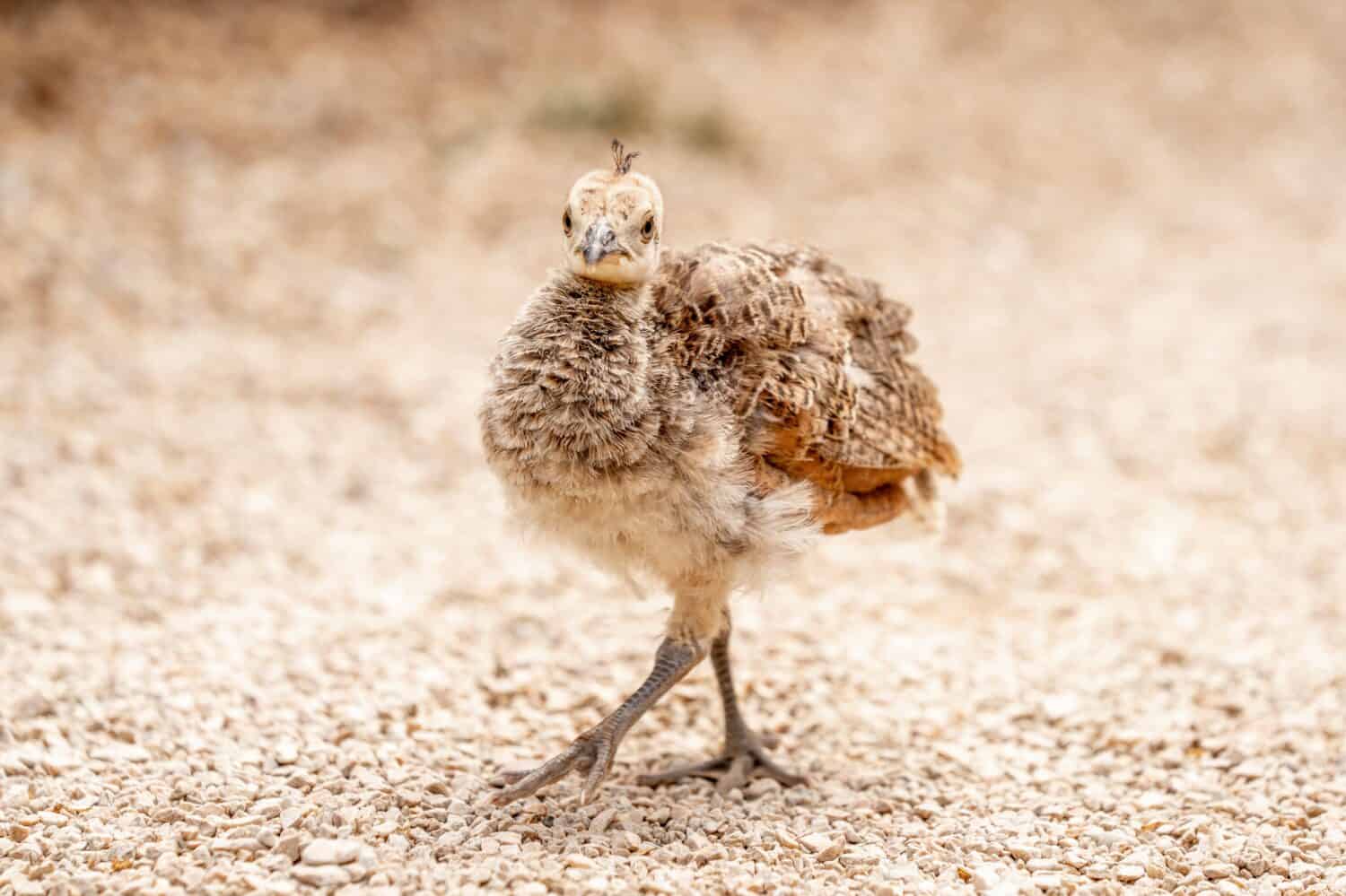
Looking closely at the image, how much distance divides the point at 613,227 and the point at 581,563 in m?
2.10

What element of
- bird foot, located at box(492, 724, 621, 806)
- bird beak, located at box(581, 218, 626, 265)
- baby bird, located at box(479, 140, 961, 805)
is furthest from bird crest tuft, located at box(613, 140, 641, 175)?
bird foot, located at box(492, 724, 621, 806)

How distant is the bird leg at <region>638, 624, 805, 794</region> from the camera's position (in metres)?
3.75

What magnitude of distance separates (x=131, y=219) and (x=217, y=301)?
917 mm

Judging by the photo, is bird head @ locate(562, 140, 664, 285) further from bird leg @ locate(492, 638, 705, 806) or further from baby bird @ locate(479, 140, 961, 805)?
bird leg @ locate(492, 638, 705, 806)

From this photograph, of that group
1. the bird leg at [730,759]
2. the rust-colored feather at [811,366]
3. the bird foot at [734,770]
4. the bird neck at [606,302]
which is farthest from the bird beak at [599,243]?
the bird foot at [734,770]

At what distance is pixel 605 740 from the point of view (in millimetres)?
3377

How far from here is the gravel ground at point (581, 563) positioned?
3438 mm

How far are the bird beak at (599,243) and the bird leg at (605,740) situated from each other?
97 centimetres

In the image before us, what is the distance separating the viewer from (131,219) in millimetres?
7781

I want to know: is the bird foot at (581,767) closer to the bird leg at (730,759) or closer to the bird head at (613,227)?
the bird leg at (730,759)

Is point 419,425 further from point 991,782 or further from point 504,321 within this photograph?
point 991,782

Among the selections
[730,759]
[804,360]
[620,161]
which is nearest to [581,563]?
[730,759]

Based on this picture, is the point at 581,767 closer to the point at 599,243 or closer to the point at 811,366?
the point at 811,366

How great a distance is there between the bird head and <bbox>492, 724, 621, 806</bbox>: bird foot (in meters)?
1.11
